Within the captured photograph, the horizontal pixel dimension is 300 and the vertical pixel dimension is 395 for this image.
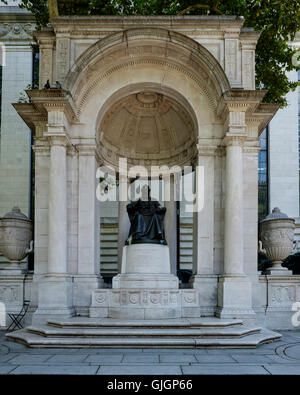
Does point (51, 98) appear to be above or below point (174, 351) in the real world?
above

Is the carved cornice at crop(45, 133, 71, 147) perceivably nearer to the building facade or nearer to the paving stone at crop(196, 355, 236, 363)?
the building facade

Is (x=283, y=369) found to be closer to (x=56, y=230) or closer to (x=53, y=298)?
(x=53, y=298)

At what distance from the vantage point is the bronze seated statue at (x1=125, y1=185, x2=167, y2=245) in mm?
13844

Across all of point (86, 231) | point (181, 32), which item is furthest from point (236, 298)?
point (181, 32)

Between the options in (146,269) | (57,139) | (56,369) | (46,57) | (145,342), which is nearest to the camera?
(56,369)

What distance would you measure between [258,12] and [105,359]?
14.5 metres

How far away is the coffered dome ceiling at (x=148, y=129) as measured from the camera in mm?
16281

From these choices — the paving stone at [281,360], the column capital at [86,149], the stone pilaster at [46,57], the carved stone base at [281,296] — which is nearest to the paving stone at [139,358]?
the paving stone at [281,360]

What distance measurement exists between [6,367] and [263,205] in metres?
21.3

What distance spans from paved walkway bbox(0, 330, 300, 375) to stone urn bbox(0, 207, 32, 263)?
4295 mm

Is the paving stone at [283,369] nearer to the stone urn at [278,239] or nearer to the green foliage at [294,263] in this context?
the stone urn at [278,239]

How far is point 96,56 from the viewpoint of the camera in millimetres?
13398

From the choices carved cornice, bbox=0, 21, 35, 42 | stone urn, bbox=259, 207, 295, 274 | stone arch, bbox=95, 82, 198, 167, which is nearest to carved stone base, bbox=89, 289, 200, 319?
stone urn, bbox=259, 207, 295, 274

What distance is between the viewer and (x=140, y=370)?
7.74 m
